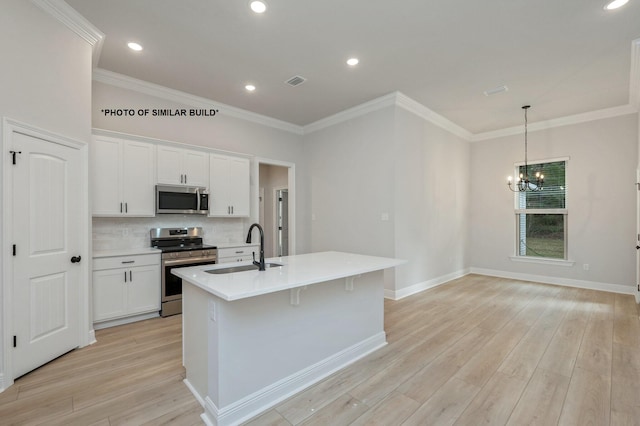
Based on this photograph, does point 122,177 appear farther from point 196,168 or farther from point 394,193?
point 394,193

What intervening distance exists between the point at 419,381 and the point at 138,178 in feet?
12.7

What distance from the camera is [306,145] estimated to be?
620 centimetres

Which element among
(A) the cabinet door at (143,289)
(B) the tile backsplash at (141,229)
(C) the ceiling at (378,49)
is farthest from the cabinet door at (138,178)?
(C) the ceiling at (378,49)

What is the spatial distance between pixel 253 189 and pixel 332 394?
375 cm

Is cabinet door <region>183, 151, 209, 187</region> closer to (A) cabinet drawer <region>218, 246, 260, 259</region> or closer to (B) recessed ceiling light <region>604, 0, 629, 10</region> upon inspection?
(A) cabinet drawer <region>218, 246, 260, 259</region>

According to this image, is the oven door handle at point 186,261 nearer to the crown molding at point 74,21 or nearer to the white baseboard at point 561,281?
the crown molding at point 74,21

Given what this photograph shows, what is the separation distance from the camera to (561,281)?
5.58m

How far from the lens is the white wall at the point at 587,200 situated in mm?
4961

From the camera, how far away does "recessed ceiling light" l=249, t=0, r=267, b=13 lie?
2.59 meters

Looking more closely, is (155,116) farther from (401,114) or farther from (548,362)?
(548,362)

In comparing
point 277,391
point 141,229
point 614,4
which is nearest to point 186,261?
point 141,229

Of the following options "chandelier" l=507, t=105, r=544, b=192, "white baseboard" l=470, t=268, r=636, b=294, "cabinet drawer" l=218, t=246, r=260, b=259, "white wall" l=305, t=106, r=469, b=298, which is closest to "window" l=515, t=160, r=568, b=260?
"chandelier" l=507, t=105, r=544, b=192

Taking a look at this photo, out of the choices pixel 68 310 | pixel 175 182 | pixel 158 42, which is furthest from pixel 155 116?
pixel 68 310

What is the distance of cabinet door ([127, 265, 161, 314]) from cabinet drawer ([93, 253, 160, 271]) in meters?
0.06
